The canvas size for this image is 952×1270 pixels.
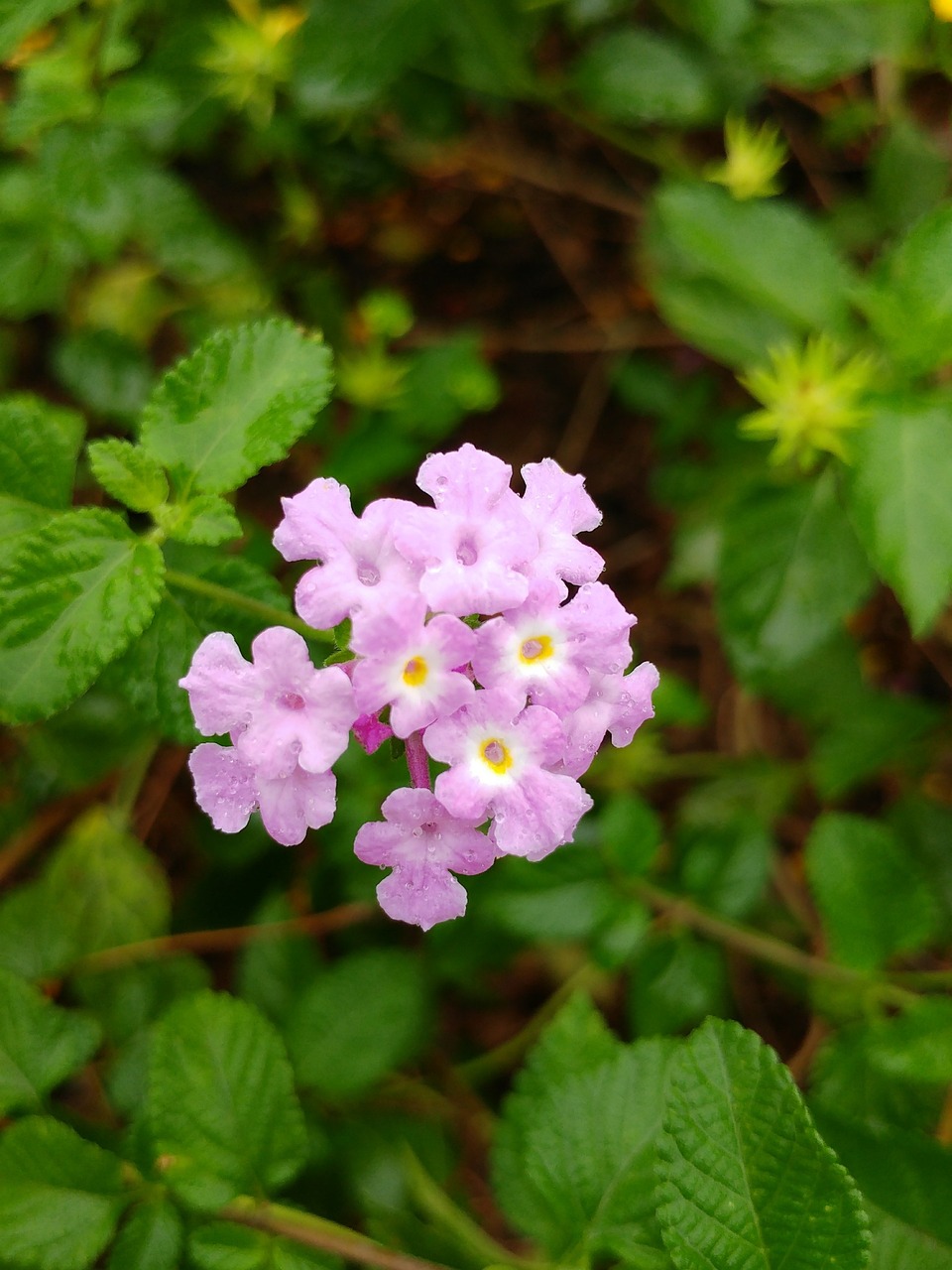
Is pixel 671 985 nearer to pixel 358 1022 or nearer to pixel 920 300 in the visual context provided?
pixel 358 1022

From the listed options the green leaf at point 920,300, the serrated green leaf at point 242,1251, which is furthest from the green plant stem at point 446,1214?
the green leaf at point 920,300

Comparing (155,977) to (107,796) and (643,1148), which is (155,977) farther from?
(643,1148)

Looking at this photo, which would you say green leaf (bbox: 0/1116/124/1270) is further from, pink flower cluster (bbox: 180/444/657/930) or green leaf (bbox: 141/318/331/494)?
green leaf (bbox: 141/318/331/494)

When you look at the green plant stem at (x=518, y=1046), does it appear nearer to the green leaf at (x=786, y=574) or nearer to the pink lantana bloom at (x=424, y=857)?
the green leaf at (x=786, y=574)

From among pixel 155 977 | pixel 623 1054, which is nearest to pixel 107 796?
pixel 155 977

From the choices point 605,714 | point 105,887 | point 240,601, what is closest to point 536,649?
point 605,714

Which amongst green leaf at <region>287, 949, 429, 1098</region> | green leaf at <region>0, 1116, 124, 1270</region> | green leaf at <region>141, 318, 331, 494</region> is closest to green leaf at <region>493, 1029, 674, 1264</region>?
green leaf at <region>287, 949, 429, 1098</region>

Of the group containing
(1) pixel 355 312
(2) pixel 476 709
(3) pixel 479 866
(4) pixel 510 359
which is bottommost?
(4) pixel 510 359
